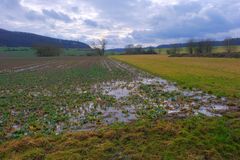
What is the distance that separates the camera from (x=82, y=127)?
8766 millimetres

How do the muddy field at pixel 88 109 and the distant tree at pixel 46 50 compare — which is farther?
the distant tree at pixel 46 50

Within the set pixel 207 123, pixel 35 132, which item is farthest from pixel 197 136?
pixel 35 132

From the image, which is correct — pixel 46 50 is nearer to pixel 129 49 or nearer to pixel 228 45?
pixel 129 49

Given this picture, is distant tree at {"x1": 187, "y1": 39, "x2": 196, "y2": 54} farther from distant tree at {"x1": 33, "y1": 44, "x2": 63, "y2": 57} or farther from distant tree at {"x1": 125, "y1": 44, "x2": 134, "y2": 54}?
distant tree at {"x1": 33, "y1": 44, "x2": 63, "y2": 57}

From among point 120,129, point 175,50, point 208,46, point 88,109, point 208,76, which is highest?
point 208,46

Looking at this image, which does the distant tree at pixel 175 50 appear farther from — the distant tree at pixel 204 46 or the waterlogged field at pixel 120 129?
the waterlogged field at pixel 120 129

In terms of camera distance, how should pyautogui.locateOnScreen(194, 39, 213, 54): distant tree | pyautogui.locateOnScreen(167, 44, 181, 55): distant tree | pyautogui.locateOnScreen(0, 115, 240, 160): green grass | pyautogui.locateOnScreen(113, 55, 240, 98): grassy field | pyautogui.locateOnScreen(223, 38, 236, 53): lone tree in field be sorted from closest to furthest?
pyautogui.locateOnScreen(0, 115, 240, 160): green grass, pyautogui.locateOnScreen(113, 55, 240, 98): grassy field, pyautogui.locateOnScreen(223, 38, 236, 53): lone tree in field, pyautogui.locateOnScreen(194, 39, 213, 54): distant tree, pyautogui.locateOnScreen(167, 44, 181, 55): distant tree

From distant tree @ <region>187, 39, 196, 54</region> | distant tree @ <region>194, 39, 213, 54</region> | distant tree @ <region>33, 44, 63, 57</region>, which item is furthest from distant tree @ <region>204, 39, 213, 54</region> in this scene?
distant tree @ <region>33, 44, 63, 57</region>

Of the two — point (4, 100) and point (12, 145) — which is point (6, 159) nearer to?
point (12, 145)

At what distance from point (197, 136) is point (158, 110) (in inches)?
136

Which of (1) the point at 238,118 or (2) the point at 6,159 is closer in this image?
(2) the point at 6,159

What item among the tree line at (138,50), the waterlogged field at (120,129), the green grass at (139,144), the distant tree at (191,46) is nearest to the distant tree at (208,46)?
the distant tree at (191,46)

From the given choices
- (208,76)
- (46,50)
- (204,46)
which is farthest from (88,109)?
(46,50)

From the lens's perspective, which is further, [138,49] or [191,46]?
[138,49]
